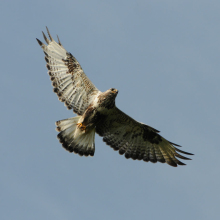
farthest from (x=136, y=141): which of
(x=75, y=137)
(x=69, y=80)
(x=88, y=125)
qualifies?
(x=69, y=80)

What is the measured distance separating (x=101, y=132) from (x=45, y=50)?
3.09 m

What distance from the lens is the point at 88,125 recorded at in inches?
511

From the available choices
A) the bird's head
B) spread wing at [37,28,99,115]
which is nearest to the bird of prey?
spread wing at [37,28,99,115]

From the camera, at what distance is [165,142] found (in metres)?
13.5

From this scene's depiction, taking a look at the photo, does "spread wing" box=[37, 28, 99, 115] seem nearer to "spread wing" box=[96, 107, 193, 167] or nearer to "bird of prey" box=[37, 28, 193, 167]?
"bird of prey" box=[37, 28, 193, 167]

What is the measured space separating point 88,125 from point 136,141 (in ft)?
5.58

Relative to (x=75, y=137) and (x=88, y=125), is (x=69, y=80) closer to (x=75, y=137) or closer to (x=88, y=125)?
(x=88, y=125)

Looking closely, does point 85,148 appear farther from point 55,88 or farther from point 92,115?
point 55,88

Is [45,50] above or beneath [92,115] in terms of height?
above

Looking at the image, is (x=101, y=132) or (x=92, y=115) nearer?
(x=92, y=115)

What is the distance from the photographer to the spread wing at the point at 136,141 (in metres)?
13.3

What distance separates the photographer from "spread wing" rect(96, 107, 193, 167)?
525 inches

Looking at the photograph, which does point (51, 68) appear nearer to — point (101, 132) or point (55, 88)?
point (55, 88)

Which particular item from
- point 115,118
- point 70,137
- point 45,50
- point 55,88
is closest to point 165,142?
point 115,118
